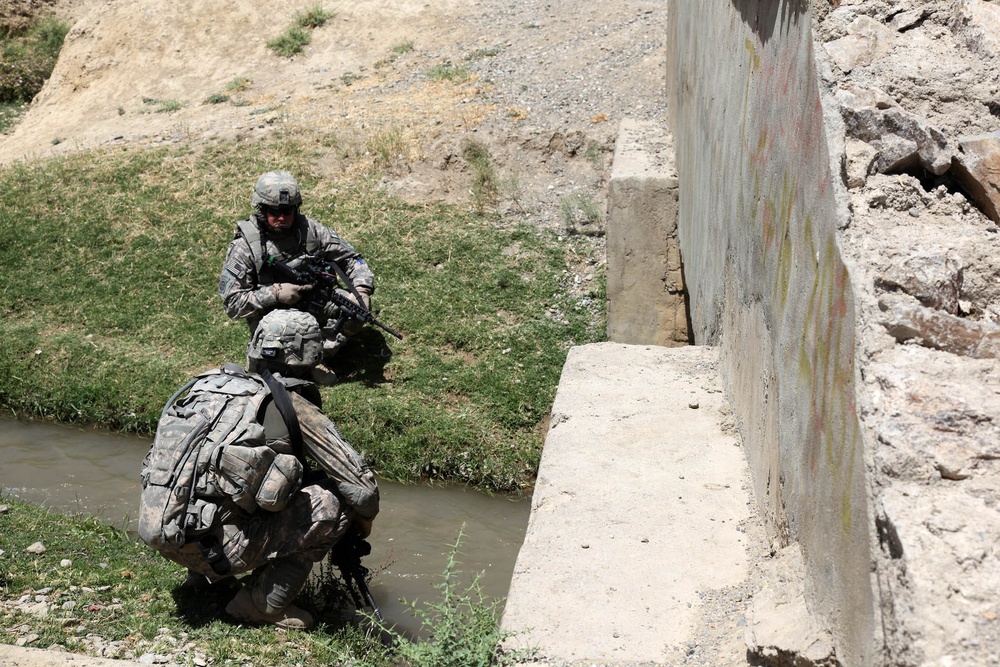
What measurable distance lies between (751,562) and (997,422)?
114 centimetres

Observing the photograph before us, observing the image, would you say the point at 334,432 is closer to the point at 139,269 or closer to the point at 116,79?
the point at 139,269

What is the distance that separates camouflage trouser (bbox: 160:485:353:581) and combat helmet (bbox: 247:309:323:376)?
527mm

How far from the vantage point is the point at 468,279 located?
8195 millimetres

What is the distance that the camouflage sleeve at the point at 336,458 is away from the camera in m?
4.05

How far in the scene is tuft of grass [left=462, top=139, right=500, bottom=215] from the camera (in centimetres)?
917

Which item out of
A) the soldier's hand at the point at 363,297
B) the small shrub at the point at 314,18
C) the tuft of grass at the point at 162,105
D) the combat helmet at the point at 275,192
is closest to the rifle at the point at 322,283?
the soldier's hand at the point at 363,297

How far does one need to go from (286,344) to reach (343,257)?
2965 mm

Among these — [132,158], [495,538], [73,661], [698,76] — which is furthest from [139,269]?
[73,661]

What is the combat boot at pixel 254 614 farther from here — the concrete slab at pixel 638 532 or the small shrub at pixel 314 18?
the small shrub at pixel 314 18

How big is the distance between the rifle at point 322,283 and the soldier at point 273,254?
0.03 metres

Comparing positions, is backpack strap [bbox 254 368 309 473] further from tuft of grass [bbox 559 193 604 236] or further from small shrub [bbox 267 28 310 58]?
small shrub [bbox 267 28 310 58]

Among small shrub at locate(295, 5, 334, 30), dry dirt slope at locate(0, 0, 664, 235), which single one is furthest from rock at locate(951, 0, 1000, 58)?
small shrub at locate(295, 5, 334, 30)

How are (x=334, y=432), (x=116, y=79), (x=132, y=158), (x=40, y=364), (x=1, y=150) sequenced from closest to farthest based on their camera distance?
(x=334, y=432), (x=40, y=364), (x=132, y=158), (x=1, y=150), (x=116, y=79)

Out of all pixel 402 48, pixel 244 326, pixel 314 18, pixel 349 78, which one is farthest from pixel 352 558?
pixel 314 18
